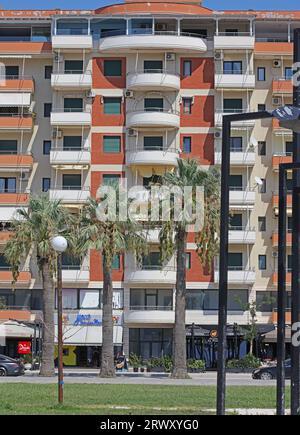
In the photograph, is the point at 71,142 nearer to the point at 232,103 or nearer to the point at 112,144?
the point at 112,144

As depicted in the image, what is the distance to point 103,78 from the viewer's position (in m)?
69.7

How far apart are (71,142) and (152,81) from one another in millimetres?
7068

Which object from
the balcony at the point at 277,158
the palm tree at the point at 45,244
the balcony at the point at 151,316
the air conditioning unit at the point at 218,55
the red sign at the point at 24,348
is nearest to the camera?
the palm tree at the point at 45,244

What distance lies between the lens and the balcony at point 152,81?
222 ft

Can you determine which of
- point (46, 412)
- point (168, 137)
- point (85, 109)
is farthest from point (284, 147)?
point (46, 412)

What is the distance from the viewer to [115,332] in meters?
66.8

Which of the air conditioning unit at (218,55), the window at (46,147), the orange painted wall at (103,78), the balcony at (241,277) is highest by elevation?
the air conditioning unit at (218,55)

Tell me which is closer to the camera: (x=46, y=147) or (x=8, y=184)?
(x=8, y=184)

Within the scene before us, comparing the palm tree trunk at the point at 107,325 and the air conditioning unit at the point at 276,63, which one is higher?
the air conditioning unit at the point at 276,63

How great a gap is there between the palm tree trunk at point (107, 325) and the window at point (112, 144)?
57.9ft

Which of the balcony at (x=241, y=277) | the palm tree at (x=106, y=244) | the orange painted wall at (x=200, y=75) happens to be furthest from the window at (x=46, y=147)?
the palm tree at (x=106, y=244)

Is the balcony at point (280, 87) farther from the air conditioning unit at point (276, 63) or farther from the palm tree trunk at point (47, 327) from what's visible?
the palm tree trunk at point (47, 327)

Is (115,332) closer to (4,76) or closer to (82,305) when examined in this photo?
(82,305)

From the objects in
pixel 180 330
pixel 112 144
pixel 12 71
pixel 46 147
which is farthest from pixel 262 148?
pixel 180 330
